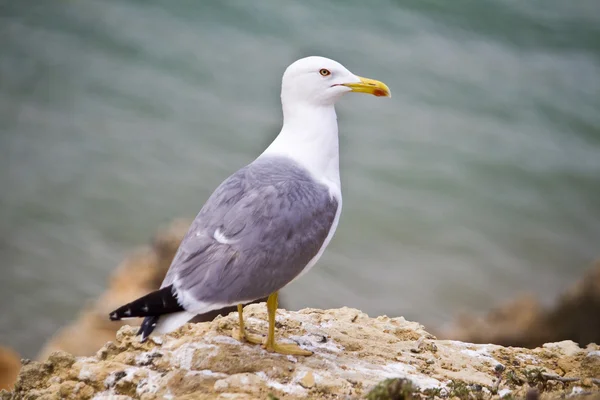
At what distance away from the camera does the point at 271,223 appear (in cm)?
293

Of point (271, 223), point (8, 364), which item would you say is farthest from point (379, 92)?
point (8, 364)

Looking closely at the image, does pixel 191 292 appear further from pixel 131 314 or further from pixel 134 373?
pixel 134 373

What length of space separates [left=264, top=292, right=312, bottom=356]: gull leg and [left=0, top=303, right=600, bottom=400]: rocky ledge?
38 mm

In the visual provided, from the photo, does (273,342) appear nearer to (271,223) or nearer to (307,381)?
(307,381)

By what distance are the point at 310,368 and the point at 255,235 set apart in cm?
72

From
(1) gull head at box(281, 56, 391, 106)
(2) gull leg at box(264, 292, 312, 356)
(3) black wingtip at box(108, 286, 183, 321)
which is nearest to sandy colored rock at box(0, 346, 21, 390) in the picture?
(2) gull leg at box(264, 292, 312, 356)

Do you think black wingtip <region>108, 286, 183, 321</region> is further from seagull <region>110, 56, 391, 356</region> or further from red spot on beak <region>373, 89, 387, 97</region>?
red spot on beak <region>373, 89, 387, 97</region>

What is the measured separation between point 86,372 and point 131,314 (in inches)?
27.6

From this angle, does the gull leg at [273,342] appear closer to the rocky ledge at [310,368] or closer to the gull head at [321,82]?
the rocky ledge at [310,368]

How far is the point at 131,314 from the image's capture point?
2582 millimetres

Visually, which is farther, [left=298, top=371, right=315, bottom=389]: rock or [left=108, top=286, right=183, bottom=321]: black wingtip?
[left=298, top=371, right=315, bottom=389]: rock

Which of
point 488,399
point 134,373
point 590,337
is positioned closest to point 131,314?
point 134,373

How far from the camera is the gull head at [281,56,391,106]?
10.7ft

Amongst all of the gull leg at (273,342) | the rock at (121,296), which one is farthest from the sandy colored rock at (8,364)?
the gull leg at (273,342)
